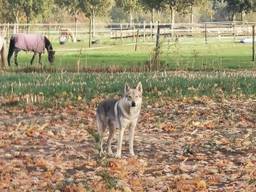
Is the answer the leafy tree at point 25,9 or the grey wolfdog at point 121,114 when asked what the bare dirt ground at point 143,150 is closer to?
the grey wolfdog at point 121,114

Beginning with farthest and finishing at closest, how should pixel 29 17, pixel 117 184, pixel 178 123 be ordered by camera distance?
pixel 29 17 → pixel 178 123 → pixel 117 184

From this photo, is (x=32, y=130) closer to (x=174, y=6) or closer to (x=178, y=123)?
(x=178, y=123)

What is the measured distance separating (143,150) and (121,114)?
1.10m

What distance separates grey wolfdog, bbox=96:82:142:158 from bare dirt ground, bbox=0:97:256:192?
301 mm

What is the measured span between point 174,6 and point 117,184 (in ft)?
232

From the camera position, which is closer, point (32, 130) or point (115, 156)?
point (115, 156)

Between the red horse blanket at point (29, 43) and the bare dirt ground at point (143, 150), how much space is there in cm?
2113

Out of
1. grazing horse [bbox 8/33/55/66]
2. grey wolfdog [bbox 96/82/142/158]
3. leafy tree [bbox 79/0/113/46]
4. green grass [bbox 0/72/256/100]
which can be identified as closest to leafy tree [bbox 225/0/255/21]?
leafy tree [bbox 79/0/113/46]

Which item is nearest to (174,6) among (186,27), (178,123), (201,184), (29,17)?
(186,27)

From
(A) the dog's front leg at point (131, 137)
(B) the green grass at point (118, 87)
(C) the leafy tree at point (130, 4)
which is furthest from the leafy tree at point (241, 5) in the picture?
(A) the dog's front leg at point (131, 137)

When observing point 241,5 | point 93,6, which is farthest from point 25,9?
point 241,5

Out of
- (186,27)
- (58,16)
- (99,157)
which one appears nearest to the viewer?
(99,157)

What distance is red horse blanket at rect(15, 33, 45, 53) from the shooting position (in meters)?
37.8

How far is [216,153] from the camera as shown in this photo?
11.1 metres
